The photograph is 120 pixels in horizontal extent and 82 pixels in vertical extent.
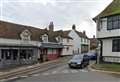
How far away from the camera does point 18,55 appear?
37.4 m

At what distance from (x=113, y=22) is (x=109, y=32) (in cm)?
144

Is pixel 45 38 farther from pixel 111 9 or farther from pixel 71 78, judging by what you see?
pixel 71 78

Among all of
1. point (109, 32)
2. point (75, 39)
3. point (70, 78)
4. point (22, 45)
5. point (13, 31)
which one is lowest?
point (70, 78)

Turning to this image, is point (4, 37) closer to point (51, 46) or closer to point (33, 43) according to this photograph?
point (33, 43)

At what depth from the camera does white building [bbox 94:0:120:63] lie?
32.2 meters

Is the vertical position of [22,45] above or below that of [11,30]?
below

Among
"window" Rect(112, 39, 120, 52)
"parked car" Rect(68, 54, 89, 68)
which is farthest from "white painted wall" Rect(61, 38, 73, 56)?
"window" Rect(112, 39, 120, 52)

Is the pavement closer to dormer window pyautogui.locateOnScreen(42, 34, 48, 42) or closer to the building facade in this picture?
the building facade

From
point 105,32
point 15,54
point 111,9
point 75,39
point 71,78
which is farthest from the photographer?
point 75,39

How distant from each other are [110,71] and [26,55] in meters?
17.2

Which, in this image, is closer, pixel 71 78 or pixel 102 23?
pixel 71 78

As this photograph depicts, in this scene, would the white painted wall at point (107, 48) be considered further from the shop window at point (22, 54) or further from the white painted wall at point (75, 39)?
the white painted wall at point (75, 39)

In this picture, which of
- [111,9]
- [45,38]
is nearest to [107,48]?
[111,9]

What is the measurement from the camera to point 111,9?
35.0 meters
